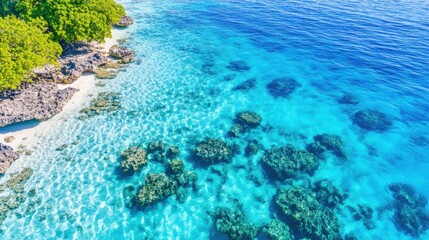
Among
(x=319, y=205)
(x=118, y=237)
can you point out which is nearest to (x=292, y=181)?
(x=319, y=205)

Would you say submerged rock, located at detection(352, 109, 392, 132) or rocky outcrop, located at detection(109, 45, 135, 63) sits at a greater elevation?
rocky outcrop, located at detection(109, 45, 135, 63)

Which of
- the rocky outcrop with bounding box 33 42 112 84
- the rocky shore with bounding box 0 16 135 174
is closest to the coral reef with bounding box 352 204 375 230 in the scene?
the rocky shore with bounding box 0 16 135 174

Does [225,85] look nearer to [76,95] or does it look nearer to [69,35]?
[76,95]

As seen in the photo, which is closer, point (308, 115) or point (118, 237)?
point (118, 237)

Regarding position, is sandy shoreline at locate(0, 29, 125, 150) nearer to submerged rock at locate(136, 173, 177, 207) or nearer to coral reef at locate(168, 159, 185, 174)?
submerged rock at locate(136, 173, 177, 207)

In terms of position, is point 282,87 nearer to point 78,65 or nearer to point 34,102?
point 78,65

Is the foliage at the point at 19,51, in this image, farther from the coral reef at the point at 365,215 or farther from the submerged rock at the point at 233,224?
the coral reef at the point at 365,215

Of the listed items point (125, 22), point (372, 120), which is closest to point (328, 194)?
point (372, 120)
